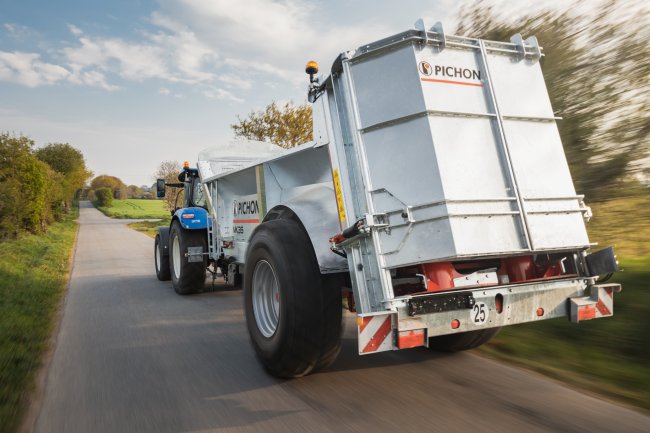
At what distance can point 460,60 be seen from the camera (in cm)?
357

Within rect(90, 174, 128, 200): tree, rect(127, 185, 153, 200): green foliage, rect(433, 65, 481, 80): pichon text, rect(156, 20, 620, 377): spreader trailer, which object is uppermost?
rect(90, 174, 128, 200): tree

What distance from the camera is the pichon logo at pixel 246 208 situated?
5.71 m

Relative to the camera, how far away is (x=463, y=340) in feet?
14.5

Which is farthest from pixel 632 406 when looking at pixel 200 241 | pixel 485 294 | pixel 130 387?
pixel 200 241

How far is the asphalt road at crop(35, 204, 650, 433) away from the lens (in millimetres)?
3066

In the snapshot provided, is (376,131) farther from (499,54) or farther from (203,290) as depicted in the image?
(203,290)

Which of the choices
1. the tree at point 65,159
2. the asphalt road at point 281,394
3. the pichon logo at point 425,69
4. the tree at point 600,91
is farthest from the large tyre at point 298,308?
the tree at point 65,159

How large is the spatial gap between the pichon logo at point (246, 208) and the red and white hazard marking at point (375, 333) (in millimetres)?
2796

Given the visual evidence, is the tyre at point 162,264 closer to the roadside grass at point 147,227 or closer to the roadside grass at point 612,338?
the roadside grass at point 612,338

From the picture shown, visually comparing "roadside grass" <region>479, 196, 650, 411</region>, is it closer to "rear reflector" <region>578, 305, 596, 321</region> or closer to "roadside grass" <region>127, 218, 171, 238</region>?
"rear reflector" <region>578, 305, 596, 321</region>

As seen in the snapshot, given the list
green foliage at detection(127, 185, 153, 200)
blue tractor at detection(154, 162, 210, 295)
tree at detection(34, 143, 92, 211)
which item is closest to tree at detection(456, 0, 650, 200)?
blue tractor at detection(154, 162, 210, 295)

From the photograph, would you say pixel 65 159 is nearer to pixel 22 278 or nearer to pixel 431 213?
pixel 22 278

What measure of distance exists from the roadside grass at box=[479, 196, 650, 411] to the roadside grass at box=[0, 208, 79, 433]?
3.99 metres

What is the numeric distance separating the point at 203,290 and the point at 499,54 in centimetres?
642
